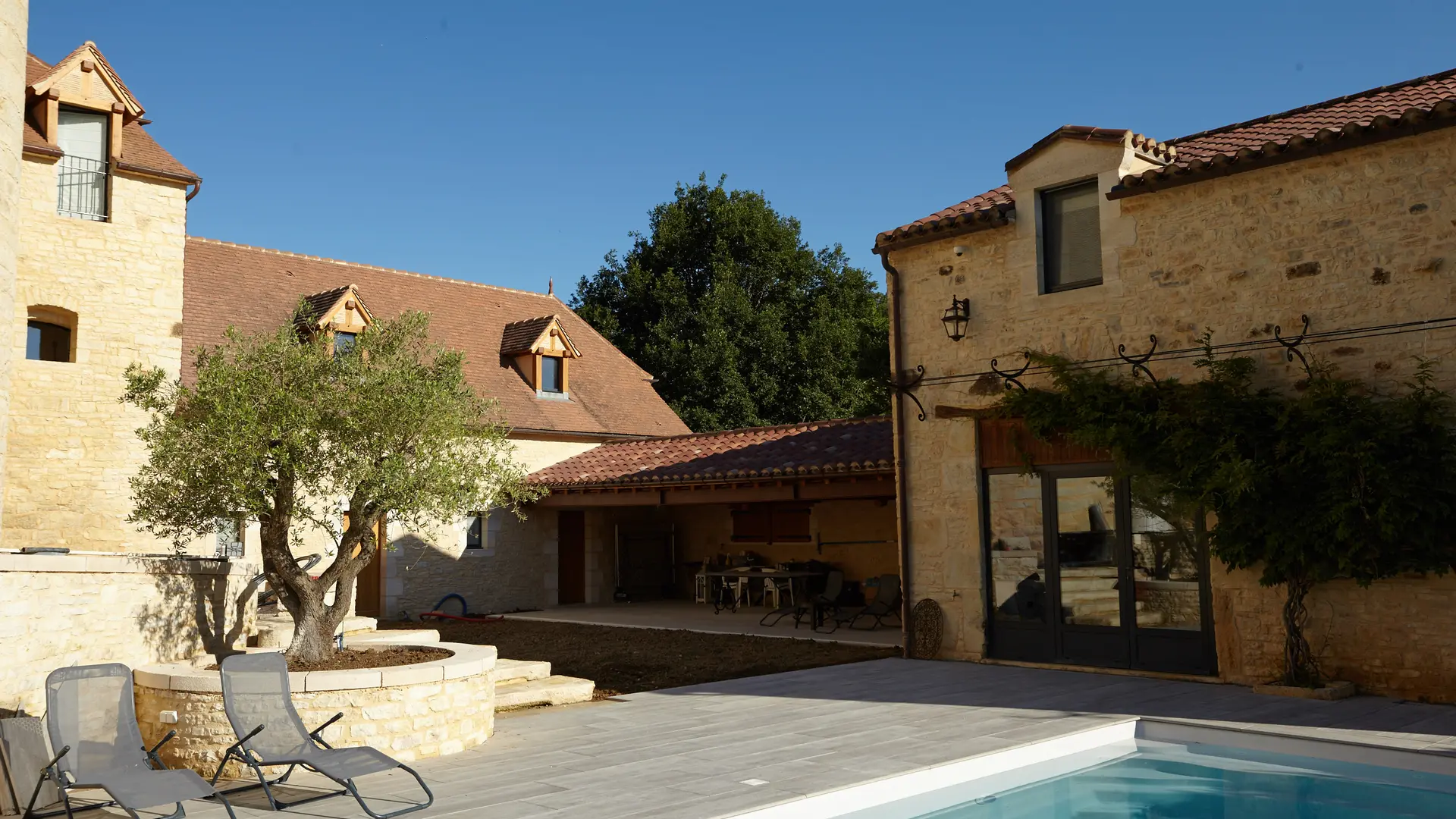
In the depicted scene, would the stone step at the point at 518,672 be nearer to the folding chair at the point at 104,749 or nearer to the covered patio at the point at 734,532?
the folding chair at the point at 104,749

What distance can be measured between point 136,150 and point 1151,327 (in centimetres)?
1268

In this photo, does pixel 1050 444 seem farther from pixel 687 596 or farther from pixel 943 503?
pixel 687 596

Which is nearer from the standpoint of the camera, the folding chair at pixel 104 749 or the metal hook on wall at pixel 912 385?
the folding chair at pixel 104 749

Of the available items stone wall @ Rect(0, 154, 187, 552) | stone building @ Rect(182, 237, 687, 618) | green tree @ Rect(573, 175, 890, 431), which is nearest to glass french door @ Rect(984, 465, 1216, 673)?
stone building @ Rect(182, 237, 687, 618)

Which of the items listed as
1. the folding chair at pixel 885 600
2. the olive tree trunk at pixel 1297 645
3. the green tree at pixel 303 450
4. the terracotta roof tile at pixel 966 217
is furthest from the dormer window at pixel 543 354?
the olive tree trunk at pixel 1297 645

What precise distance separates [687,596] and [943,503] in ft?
35.3

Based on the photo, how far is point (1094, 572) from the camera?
33.9ft

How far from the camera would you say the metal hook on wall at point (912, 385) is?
1171cm

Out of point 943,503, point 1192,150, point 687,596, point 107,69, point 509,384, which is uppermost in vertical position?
point 107,69

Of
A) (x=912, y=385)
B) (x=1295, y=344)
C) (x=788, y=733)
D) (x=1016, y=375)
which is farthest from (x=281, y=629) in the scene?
(x=1295, y=344)

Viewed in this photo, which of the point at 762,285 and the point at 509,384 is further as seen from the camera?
the point at 762,285

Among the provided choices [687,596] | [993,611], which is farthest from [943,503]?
[687,596]

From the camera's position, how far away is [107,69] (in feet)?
45.4

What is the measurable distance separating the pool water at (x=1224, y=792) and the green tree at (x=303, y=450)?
429 cm
